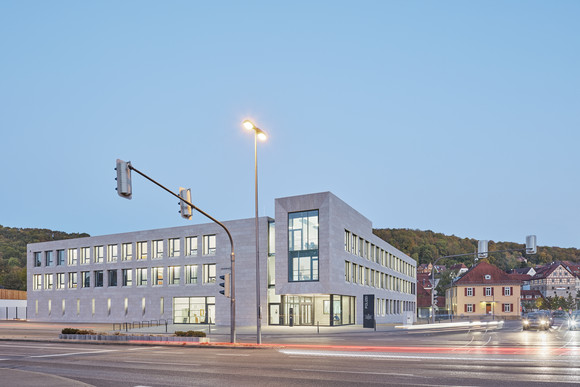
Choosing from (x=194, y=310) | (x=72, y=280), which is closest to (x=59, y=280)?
(x=72, y=280)

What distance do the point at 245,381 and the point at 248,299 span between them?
46289 millimetres

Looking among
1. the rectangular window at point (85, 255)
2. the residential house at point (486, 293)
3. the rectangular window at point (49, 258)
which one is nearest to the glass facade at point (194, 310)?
the rectangular window at point (85, 255)

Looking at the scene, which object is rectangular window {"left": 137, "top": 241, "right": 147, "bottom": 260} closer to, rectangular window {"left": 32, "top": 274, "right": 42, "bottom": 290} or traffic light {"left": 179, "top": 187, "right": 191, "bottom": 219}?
rectangular window {"left": 32, "top": 274, "right": 42, "bottom": 290}

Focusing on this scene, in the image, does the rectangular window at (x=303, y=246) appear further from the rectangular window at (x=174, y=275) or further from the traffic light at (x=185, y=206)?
the traffic light at (x=185, y=206)

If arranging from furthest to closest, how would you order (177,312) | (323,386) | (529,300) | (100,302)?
1. (529,300)
2. (100,302)
3. (177,312)
4. (323,386)

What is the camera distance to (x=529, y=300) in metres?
189

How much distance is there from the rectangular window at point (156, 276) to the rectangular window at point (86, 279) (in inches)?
513

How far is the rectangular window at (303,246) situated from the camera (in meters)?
55.9

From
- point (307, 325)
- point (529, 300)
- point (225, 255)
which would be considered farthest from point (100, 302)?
point (529, 300)

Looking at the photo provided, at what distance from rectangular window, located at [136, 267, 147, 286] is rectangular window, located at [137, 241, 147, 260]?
4.69 ft

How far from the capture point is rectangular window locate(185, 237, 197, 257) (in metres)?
67.2

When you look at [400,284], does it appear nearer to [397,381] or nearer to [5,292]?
[5,292]

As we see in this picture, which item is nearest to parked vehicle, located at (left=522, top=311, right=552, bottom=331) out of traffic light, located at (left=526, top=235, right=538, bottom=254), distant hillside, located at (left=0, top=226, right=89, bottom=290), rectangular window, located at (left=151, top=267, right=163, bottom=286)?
traffic light, located at (left=526, top=235, right=538, bottom=254)

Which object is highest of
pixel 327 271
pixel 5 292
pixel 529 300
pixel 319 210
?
pixel 319 210
